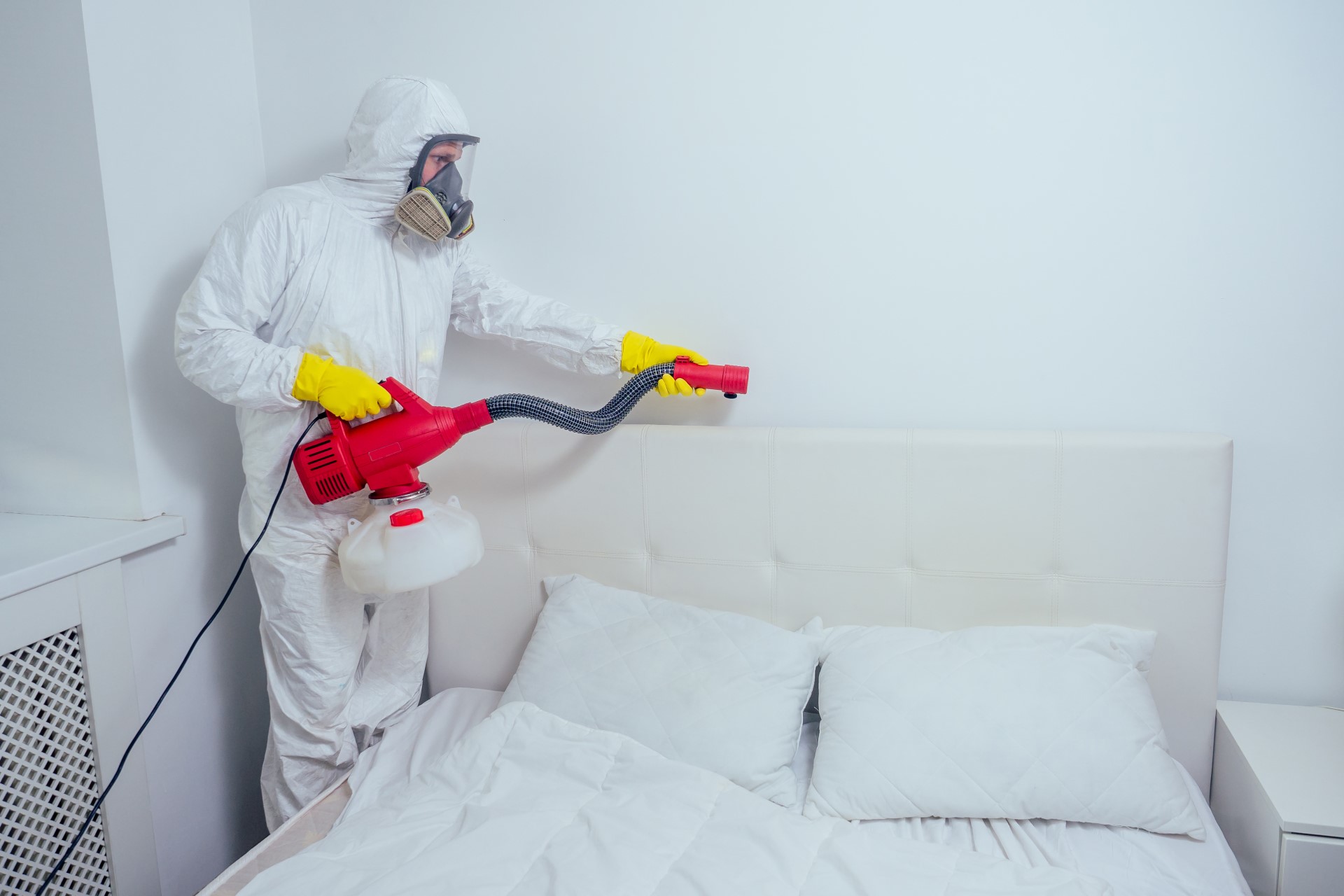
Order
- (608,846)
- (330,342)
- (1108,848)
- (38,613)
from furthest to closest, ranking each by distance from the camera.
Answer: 1. (330,342)
2. (38,613)
3. (1108,848)
4. (608,846)

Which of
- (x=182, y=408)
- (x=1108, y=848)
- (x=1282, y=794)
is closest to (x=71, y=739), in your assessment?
(x=182, y=408)

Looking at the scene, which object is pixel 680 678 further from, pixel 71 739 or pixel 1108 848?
pixel 71 739

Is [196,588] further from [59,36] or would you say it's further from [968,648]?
[968,648]

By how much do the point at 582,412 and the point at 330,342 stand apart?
0.46 metres

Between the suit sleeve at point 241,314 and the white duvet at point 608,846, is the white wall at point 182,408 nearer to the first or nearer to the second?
the suit sleeve at point 241,314

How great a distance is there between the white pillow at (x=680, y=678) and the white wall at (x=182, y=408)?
27.7 inches

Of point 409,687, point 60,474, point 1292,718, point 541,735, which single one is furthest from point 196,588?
point 1292,718

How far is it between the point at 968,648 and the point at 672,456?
2.03 ft

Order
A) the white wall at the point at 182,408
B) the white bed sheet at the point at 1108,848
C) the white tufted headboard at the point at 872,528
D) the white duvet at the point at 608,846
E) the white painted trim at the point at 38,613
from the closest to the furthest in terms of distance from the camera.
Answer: the white duvet at the point at 608,846 → the white bed sheet at the point at 1108,848 → the white painted trim at the point at 38,613 → the white tufted headboard at the point at 872,528 → the white wall at the point at 182,408

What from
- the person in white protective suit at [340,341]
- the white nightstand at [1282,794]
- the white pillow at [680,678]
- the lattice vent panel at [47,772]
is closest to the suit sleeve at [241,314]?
the person in white protective suit at [340,341]

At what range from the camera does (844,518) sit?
141cm

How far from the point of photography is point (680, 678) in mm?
1322

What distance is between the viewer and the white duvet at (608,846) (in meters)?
0.94

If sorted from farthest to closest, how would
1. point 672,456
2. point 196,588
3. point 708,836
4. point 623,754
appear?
point 196,588 < point 672,456 < point 623,754 < point 708,836
